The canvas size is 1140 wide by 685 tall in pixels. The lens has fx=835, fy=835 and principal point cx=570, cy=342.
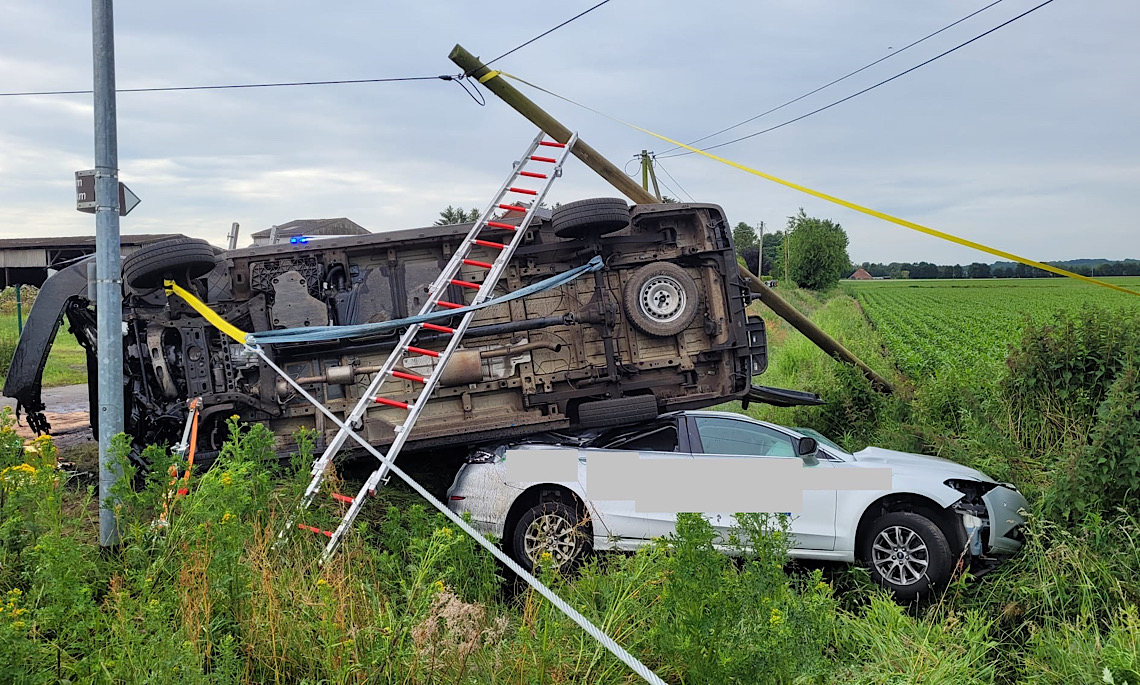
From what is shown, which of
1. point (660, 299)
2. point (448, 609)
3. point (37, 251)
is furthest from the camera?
point (37, 251)

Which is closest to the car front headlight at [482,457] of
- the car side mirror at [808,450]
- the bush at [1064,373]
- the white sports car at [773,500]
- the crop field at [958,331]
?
the white sports car at [773,500]

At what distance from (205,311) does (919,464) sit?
607 centimetres

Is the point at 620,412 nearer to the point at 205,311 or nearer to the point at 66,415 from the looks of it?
the point at 205,311

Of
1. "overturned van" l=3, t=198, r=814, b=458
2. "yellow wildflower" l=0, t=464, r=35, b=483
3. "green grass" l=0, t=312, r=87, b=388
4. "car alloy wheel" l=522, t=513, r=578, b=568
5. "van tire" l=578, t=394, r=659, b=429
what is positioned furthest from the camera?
"green grass" l=0, t=312, r=87, b=388

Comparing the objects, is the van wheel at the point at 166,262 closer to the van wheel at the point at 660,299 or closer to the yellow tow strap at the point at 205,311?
the yellow tow strap at the point at 205,311

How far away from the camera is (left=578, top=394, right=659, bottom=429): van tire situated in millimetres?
7758

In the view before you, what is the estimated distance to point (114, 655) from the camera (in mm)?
3729

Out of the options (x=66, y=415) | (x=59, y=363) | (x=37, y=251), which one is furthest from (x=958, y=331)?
(x=59, y=363)

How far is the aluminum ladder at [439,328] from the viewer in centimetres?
607

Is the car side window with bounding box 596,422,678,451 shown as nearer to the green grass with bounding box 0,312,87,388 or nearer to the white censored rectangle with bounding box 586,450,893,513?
the white censored rectangle with bounding box 586,450,893,513

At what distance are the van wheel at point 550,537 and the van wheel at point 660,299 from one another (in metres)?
2.30

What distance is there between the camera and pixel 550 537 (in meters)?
6.45

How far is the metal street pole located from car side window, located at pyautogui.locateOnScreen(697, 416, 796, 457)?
4.35 m

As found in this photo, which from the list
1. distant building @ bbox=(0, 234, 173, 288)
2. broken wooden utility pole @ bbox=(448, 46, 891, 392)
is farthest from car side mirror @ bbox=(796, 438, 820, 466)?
distant building @ bbox=(0, 234, 173, 288)
